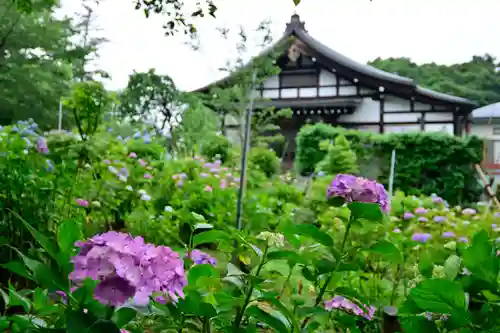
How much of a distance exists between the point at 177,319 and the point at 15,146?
1.36 meters

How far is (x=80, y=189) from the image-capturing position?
1557 millimetres

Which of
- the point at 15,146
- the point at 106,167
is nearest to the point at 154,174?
the point at 106,167

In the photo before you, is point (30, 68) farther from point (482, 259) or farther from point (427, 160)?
point (482, 259)

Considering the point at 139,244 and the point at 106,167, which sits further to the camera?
the point at 106,167

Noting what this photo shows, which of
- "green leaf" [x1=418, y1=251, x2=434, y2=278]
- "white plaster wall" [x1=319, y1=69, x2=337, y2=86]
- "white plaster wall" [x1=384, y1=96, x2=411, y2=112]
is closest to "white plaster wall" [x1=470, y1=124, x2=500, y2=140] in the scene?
"white plaster wall" [x1=384, y1=96, x2=411, y2=112]

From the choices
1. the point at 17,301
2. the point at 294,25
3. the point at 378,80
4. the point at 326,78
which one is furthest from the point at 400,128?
the point at 17,301

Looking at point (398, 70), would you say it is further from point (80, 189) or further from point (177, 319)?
point (177, 319)

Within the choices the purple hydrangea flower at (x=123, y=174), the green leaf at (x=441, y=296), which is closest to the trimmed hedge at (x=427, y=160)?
the purple hydrangea flower at (x=123, y=174)

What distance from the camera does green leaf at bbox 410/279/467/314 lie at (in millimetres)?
287

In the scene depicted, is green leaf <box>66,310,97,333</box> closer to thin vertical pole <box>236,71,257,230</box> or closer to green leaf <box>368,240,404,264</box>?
green leaf <box>368,240,404,264</box>

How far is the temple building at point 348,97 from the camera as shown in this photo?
21.7 feet

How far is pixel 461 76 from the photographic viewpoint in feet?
21.2

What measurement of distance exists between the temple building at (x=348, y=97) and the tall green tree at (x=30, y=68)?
213 centimetres

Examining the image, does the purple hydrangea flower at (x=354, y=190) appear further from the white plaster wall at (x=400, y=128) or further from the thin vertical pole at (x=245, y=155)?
the white plaster wall at (x=400, y=128)
